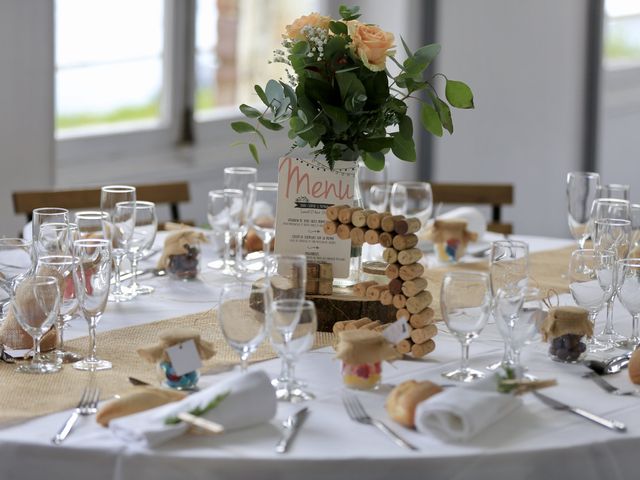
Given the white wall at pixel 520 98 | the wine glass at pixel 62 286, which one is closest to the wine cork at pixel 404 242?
the wine glass at pixel 62 286

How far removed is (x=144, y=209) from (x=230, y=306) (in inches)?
29.7

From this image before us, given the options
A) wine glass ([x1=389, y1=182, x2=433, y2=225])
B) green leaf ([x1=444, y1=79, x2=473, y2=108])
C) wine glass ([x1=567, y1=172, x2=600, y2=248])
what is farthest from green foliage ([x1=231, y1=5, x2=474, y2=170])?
wine glass ([x1=567, y1=172, x2=600, y2=248])

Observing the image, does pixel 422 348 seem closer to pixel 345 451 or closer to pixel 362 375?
pixel 362 375

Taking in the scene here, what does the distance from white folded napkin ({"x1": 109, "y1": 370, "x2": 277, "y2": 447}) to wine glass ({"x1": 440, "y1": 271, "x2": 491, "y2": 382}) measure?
0.31 meters

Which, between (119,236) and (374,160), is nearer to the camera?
(374,160)

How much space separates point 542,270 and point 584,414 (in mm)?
1063

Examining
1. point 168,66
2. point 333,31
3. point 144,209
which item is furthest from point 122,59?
point 333,31

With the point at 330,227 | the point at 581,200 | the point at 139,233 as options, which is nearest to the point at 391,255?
the point at 330,227

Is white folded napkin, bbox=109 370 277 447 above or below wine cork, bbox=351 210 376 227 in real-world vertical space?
below

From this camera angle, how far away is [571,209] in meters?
2.55

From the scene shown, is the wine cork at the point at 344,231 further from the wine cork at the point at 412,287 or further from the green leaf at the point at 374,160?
the green leaf at the point at 374,160

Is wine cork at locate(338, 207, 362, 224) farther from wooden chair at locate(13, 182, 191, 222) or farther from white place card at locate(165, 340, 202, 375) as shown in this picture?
wooden chair at locate(13, 182, 191, 222)

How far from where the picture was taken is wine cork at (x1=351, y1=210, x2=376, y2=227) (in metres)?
1.84

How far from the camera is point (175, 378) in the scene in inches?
63.0
